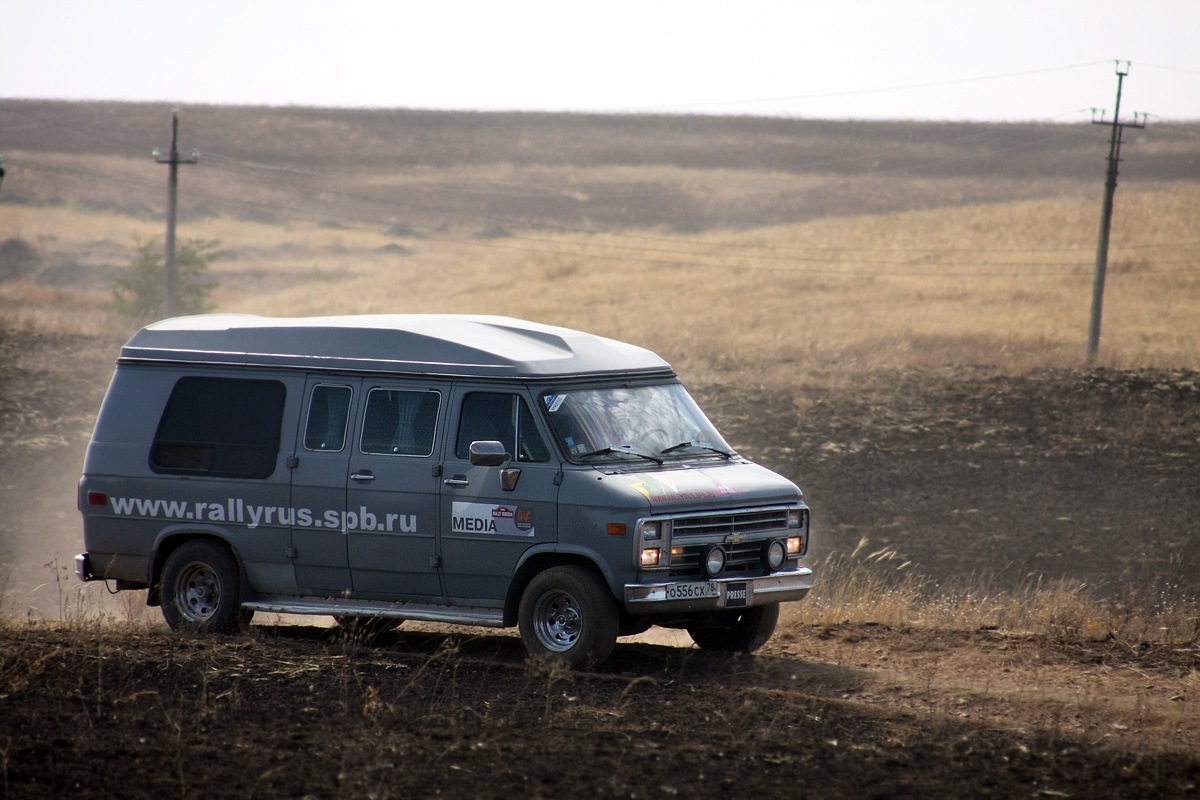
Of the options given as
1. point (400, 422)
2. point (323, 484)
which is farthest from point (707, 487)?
point (323, 484)

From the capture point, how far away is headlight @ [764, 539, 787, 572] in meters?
9.38

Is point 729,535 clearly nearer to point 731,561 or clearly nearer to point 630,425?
point 731,561

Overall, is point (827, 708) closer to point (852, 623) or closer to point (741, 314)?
point (852, 623)

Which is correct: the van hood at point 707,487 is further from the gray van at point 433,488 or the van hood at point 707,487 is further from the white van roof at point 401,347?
the white van roof at point 401,347

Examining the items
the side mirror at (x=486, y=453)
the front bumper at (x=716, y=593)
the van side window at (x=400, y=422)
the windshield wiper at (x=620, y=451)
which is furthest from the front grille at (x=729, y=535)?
the van side window at (x=400, y=422)

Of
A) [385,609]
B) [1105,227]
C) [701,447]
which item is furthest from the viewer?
[1105,227]

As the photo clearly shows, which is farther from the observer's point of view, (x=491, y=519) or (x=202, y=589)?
(x=202, y=589)

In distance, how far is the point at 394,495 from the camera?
9.73m

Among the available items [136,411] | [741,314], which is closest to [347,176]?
[741,314]

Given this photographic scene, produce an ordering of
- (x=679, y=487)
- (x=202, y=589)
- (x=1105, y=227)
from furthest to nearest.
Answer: (x=1105, y=227) < (x=202, y=589) < (x=679, y=487)

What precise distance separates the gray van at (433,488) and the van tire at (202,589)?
0.06 ft

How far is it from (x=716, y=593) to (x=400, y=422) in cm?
260

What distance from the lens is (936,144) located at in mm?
101812

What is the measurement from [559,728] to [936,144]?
100 m
